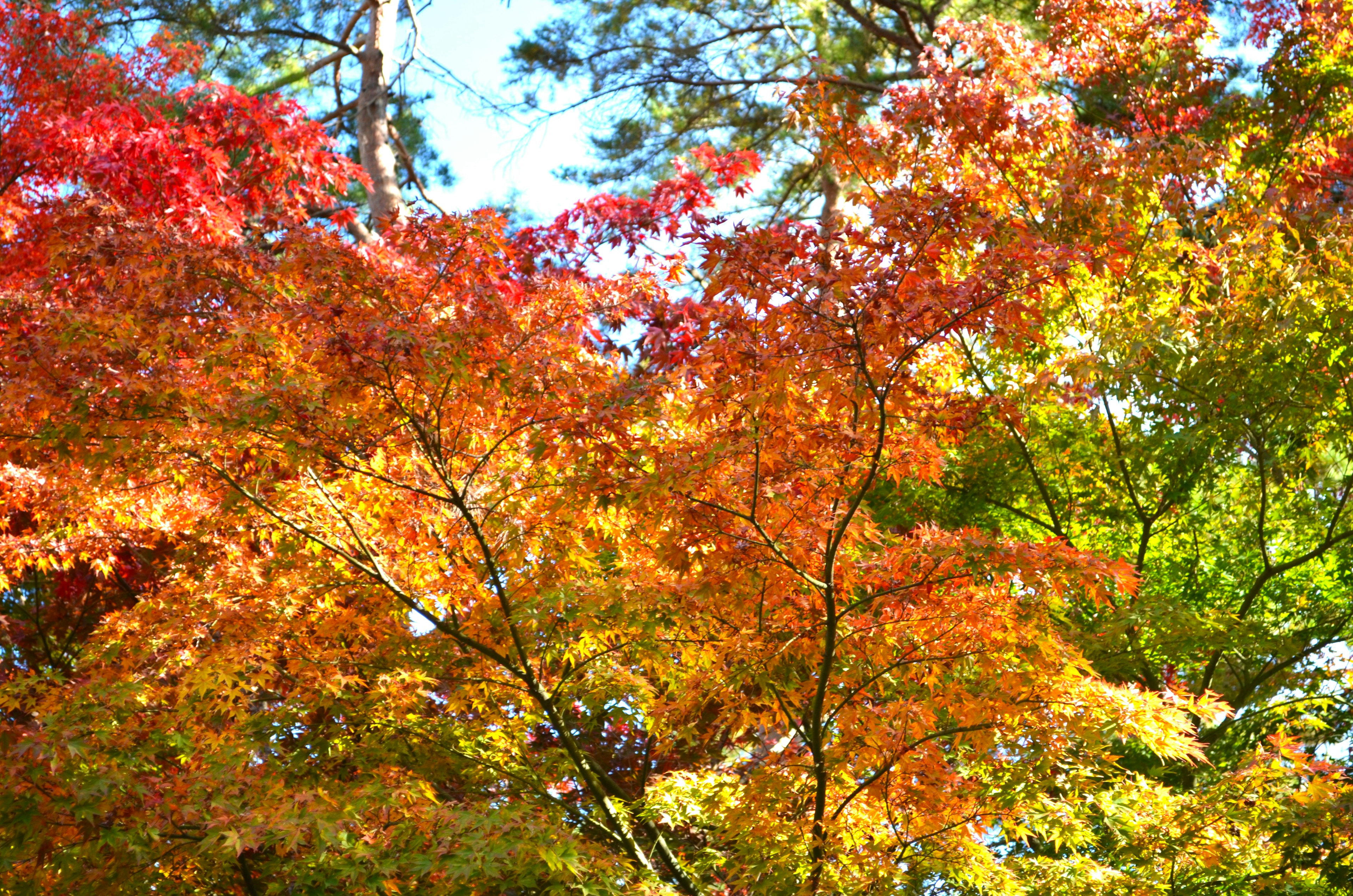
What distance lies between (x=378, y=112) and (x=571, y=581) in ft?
Result: 28.7

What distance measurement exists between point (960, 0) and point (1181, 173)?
592 cm

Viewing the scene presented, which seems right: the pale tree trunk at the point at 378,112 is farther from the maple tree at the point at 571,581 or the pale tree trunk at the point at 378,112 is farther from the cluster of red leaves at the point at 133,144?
the maple tree at the point at 571,581

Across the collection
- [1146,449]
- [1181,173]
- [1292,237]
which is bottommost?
[1146,449]

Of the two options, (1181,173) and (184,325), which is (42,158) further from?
(1181,173)

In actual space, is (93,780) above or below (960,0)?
below

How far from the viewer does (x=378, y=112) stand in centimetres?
1210

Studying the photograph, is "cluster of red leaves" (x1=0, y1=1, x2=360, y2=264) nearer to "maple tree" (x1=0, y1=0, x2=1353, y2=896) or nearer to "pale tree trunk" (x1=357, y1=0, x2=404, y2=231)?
"maple tree" (x1=0, y1=0, x2=1353, y2=896)

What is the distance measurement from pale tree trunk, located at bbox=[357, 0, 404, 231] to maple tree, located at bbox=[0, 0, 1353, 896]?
4873 millimetres

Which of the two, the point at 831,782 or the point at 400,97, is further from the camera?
the point at 400,97

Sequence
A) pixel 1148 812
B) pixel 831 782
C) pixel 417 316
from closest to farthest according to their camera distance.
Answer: pixel 417 316
pixel 831 782
pixel 1148 812

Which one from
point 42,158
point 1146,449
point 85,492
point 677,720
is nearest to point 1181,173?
point 1146,449

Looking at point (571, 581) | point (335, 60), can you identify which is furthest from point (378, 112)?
point (571, 581)

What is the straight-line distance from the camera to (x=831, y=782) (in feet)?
16.4

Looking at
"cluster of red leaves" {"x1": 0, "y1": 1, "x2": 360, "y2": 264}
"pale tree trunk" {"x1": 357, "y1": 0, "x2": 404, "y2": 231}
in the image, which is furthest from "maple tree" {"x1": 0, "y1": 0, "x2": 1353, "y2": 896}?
"pale tree trunk" {"x1": 357, "y1": 0, "x2": 404, "y2": 231}
